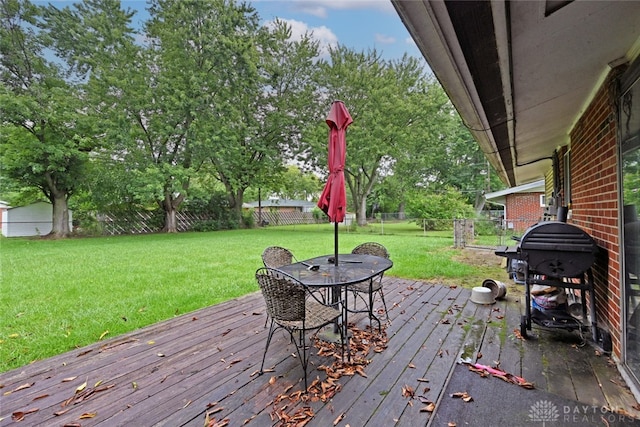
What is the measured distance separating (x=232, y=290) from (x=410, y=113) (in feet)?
46.2

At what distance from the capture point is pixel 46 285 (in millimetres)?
4836

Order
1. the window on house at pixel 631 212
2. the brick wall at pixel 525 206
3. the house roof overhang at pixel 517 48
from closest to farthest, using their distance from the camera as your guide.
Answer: the house roof overhang at pixel 517 48 < the window on house at pixel 631 212 < the brick wall at pixel 525 206

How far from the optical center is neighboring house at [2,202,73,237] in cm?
1456

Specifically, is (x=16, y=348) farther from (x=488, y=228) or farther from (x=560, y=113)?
(x=488, y=228)

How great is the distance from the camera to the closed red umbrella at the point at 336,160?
2.73 meters

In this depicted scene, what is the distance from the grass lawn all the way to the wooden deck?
564mm

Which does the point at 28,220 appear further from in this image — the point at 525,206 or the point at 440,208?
the point at 525,206

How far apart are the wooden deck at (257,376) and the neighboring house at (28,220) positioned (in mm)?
15787

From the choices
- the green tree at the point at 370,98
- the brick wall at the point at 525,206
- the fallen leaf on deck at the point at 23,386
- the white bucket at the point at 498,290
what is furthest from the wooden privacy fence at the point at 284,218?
the fallen leaf on deck at the point at 23,386

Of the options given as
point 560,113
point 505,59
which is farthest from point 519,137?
point 505,59

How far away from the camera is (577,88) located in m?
2.38

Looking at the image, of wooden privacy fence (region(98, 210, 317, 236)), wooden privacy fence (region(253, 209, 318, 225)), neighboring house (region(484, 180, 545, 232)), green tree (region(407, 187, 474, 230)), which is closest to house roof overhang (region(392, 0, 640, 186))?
neighboring house (region(484, 180, 545, 232))

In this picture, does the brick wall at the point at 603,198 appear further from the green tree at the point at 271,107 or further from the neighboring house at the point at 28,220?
the neighboring house at the point at 28,220

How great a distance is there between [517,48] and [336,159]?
155 cm
